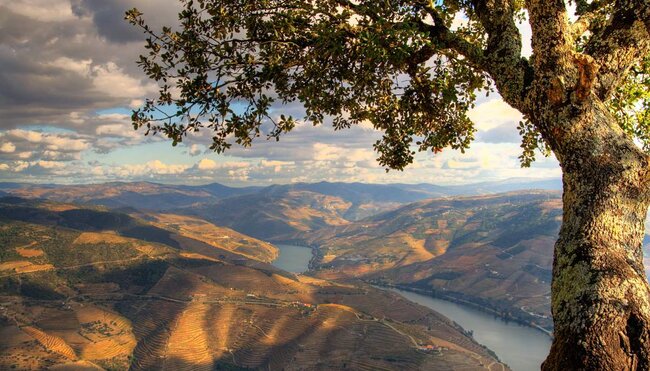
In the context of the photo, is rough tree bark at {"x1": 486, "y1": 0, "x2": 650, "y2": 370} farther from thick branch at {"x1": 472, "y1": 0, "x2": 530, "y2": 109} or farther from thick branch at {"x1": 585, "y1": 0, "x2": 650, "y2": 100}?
Answer: thick branch at {"x1": 472, "y1": 0, "x2": 530, "y2": 109}

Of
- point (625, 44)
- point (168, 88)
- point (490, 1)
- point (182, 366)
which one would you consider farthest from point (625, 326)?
point (182, 366)

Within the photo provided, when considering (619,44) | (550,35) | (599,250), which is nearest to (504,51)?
(550,35)

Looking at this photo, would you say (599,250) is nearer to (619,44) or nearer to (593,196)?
(593,196)

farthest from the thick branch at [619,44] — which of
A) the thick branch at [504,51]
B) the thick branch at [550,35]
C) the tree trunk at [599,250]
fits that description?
the thick branch at [504,51]

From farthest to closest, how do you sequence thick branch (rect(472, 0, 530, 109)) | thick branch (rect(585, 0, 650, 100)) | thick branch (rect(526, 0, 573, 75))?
1. thick branch (rect(472, 0, 530, 109))
2. thick branch (rect(585, 0, 650, 100))
3. thick branch (rect(526, 0, 573, 75))

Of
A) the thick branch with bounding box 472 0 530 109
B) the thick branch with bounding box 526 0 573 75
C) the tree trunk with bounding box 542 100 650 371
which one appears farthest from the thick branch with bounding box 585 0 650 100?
the thick branch with bounding box 472 0 530 109

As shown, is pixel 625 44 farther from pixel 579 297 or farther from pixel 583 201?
pixel 579 297

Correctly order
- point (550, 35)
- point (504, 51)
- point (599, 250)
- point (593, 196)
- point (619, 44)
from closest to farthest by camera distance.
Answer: point (599, 250), point (593, 196), point (550, 35), point (619, 44), point (504, 51)
